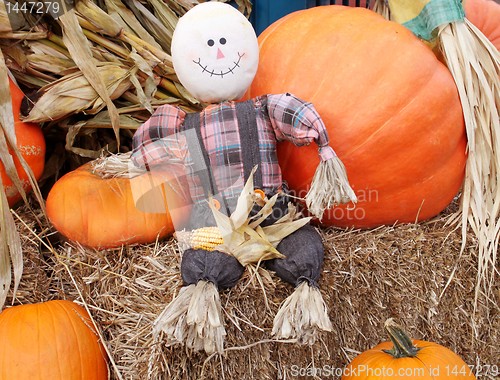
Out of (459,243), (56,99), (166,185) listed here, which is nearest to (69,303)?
(166,185)

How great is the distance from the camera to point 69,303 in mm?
1413

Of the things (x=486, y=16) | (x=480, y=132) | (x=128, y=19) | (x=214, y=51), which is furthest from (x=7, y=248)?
(x=486, y=16)

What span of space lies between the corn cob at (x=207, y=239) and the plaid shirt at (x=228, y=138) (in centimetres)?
11

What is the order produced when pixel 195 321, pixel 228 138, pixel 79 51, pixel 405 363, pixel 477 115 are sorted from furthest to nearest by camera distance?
1. pixel 79 51
2. pixel 477 115
3. pixel 228 138
4. pixel 405 363
5. pixel 195 321

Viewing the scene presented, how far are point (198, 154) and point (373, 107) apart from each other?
45 cm

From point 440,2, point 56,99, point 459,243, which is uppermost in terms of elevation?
point 440,2

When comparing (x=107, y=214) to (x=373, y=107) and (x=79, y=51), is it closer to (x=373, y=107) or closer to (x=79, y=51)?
(x=79, y=51)

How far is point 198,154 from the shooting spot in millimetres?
1384

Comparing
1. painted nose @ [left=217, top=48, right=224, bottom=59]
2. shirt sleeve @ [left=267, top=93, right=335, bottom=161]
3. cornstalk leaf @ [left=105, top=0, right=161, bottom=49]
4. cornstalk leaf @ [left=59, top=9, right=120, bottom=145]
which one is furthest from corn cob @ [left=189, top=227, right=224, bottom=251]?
cornstalk leaf @ [left=105, top=0, right=161, bottom=49]

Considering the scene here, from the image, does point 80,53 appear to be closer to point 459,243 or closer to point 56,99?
point 56,99

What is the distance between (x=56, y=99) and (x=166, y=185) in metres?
0.48

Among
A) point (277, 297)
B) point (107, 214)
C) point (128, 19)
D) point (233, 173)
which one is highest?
point (128, 19)

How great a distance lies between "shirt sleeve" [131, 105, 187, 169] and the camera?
1392 millimetres

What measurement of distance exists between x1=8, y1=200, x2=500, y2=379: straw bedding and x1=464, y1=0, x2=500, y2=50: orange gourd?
2.26ft
